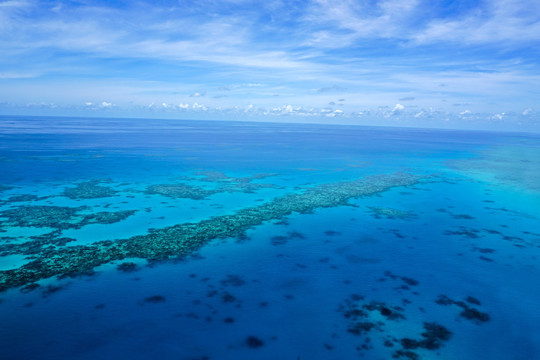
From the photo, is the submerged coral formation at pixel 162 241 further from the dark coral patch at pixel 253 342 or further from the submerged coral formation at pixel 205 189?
the dark coral patch at pixel 253 342

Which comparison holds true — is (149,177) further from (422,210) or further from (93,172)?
(422,210)

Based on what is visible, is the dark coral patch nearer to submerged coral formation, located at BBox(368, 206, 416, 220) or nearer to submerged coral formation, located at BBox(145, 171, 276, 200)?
submerged coral formation, located at BBox(368, 206, 416, 220)

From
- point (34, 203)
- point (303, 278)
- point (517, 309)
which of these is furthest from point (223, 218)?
point (517, 309)

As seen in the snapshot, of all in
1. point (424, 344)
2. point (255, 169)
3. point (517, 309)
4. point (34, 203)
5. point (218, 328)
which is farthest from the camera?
point (255, 169)

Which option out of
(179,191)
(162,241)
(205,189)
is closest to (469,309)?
(162,241)

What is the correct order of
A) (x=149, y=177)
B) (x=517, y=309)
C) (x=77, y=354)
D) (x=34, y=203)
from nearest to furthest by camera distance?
(x=77, y=354) → (x=517, y=309) → (x=34, y=203) → (x=149, y=177)

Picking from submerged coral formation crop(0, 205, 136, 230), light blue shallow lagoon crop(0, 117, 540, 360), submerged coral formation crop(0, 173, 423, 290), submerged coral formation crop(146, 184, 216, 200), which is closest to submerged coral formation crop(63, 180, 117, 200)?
light blue shallow lagoon crop(0, 117, 540, 360)
